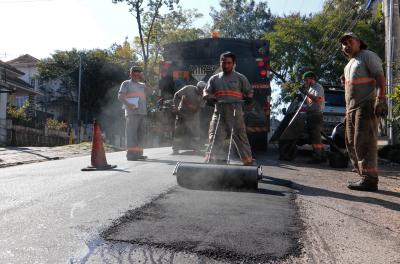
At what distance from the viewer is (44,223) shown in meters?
3.63

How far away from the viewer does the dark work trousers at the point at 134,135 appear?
30.5ft

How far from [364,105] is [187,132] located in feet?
18.0

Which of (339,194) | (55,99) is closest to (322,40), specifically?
(339,194)

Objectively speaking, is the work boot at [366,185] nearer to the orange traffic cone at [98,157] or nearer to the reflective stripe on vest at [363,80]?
→ the reflective stripe on vest at [363,80]

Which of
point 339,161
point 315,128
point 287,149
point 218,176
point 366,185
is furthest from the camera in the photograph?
point 287,149

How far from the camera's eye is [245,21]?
40375mm

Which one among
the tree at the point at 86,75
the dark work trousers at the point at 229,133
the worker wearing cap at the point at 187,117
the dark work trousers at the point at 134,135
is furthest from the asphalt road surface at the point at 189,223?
the tree at the point at 86,75

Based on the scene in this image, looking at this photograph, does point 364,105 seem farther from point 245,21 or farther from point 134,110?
point 245,21

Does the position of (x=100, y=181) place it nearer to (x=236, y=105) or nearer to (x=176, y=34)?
(x=236, y=105)

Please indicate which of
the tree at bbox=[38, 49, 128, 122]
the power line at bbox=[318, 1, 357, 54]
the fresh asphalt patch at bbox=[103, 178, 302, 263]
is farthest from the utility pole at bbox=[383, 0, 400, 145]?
the tree at bbox=[38, 49, 128, 122]

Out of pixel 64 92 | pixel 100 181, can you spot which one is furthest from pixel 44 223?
pixel 64 92

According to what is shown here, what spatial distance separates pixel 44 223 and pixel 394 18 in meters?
11.8

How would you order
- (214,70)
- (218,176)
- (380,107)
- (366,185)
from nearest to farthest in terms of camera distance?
1. (218,176)
2. (380,107)
3. (366,185)
4. (214,70)

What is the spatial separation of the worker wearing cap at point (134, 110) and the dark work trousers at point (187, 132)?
52.5 inches
